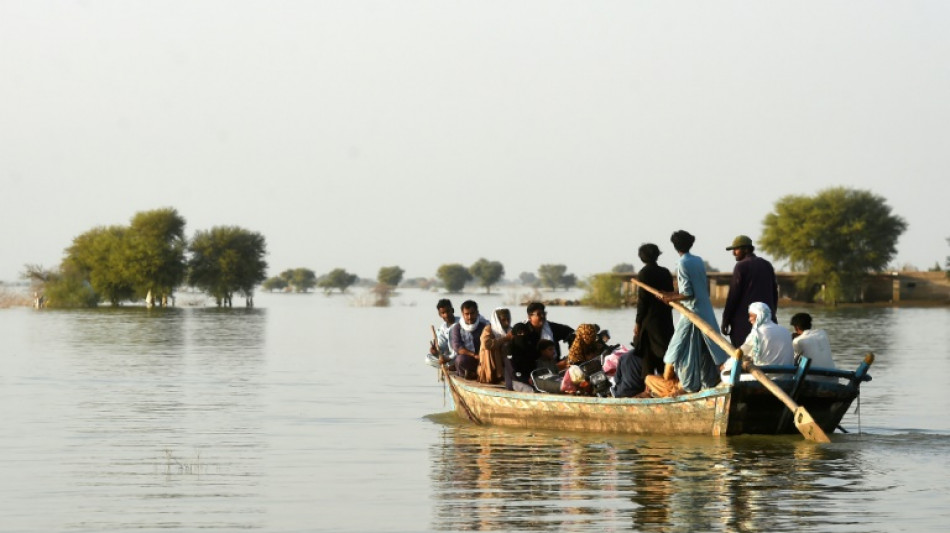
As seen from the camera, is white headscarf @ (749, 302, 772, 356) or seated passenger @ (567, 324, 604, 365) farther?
seated passenger @ (567, 324, 604, 365)

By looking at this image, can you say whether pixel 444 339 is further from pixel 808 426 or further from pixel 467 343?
pixel 808 426

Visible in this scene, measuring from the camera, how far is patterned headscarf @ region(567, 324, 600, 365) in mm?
14742

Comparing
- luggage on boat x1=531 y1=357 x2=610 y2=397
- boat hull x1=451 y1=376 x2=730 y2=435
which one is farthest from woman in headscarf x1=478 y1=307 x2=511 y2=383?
luggage on boat x1=531 y1=357 x2=610 y2=397

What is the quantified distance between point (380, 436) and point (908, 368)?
15.6m

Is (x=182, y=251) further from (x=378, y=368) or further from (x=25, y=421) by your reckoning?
(x=25, y=421)

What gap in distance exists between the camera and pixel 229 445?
1508cm

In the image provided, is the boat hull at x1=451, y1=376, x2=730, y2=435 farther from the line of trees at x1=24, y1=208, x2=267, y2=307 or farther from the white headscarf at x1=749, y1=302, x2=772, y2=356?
the line of trees at x1=24, y1=208, x2=267, y2=307

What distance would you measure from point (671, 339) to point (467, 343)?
3.43m

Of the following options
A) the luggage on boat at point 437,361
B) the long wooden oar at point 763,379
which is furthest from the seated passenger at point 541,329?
the long wooden oar at point 763,379

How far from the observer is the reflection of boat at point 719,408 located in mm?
13461

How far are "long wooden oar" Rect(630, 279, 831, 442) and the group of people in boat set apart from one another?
4.2 inches

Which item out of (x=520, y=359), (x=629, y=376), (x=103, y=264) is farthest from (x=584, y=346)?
(x=103, y=264)

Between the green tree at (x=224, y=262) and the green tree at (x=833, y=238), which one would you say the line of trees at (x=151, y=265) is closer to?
the green tree at (x=224, y=262)

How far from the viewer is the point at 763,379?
13.1 meters
